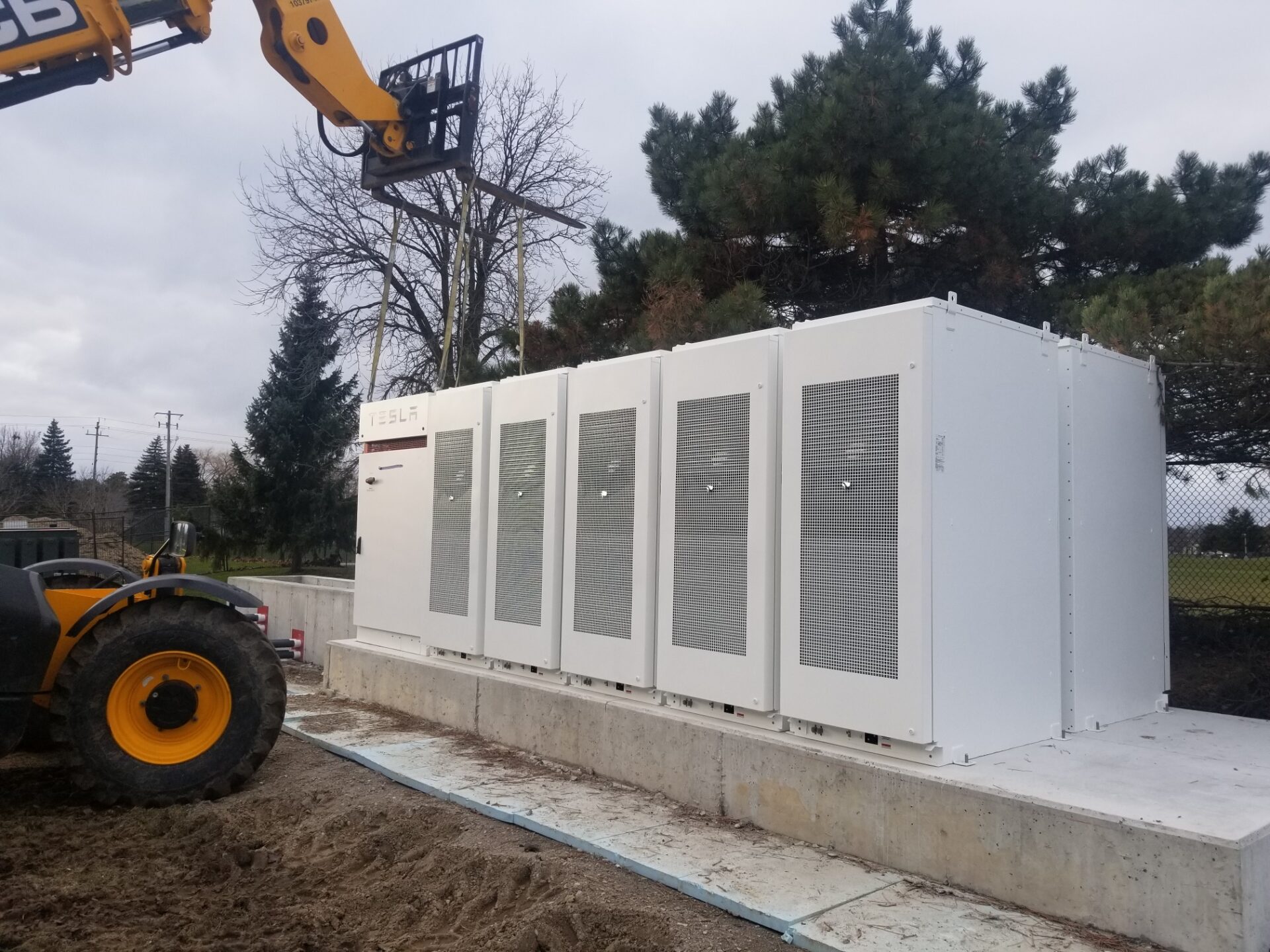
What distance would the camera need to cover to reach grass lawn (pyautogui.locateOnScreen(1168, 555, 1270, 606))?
634cm

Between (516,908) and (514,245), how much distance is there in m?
13.6

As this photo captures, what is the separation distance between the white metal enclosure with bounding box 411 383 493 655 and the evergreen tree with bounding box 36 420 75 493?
43.7 meters

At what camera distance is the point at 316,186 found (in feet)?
52.4

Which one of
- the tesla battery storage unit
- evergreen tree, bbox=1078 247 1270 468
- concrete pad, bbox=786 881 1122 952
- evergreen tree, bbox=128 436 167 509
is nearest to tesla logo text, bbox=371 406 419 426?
the tesla battery storage unit

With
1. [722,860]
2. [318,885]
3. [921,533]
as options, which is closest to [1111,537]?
[921,533]

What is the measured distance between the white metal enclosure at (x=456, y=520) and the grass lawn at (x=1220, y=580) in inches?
186

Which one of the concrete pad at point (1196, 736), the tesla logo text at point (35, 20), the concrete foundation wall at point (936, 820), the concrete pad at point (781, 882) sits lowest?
the concrete pad at point (781, 882)

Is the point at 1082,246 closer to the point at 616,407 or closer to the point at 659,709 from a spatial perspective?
the point at 616,407

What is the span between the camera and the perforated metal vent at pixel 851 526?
14.0 ft

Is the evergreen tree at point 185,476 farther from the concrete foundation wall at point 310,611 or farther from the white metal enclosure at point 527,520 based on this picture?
the white metal enclosure at point 527,520

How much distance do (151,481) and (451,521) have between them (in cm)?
4911

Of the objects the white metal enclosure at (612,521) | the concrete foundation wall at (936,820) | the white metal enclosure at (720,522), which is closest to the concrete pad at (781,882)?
the concrete foundation wall at (936,820)

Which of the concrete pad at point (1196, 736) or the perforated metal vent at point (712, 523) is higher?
the perforated metal vent at point (712, 523)

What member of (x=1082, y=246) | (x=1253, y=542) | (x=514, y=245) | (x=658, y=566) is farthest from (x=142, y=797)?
(x=514, y=245)
